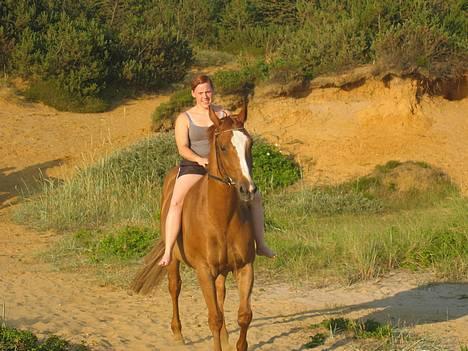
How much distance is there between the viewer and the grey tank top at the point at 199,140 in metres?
7.46

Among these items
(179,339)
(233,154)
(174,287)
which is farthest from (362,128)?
(233,154)

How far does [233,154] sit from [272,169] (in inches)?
444

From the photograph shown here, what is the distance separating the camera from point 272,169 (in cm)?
1756

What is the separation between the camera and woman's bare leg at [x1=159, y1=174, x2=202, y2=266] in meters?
7.42

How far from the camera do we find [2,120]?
72.2 ft

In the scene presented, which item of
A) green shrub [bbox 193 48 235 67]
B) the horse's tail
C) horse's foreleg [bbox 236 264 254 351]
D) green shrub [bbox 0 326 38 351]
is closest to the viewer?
green shrub [bbox 0 326 38 351]

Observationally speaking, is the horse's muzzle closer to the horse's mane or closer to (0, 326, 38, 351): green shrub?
the horse's mane

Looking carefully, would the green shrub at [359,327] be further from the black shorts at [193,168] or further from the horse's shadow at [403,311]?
the black shorts at [193,168]

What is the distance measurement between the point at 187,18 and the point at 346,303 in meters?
25.7

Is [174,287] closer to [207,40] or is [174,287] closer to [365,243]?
[365,243]

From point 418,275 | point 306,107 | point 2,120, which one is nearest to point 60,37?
point 2,120

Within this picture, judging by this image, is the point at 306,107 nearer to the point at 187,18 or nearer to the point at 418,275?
the point at 418,275

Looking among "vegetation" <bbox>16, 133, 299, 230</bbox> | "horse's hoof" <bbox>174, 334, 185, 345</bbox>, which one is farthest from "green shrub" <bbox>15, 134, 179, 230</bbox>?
"horse's hoof" <bbox>174, 334, 185, 345</bbox>

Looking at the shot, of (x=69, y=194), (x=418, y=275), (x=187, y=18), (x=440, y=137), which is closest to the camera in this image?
(x=418, y=275)
